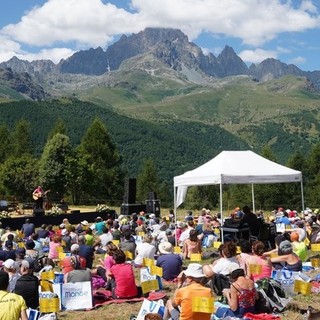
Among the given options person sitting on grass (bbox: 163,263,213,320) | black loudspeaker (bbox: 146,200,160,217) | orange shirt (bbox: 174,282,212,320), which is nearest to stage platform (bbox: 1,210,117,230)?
black loudspeaker (bbox: 146,200,160,217)

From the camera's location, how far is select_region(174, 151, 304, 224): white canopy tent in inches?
634

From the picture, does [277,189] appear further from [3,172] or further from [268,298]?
[268,298]

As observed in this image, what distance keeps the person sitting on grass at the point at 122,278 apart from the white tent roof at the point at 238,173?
654 centimetres

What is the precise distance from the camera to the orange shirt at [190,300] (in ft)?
22.1

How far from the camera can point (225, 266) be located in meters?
9.66

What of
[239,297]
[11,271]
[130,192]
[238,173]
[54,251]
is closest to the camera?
[239,297]

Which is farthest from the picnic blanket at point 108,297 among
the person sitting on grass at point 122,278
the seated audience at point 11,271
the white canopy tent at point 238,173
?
the white canopy tent at point 238,173

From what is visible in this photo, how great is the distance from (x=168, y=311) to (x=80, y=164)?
184 feet

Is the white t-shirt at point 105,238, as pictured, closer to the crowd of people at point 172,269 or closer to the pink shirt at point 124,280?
the crowd of people at point 172,269

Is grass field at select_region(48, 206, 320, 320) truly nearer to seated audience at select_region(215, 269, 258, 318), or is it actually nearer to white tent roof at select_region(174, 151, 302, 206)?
seated audience at select_region(215, 269, 258, 318)

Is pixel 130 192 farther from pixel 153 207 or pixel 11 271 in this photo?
pixel 11 271

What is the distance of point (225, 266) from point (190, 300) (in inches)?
120

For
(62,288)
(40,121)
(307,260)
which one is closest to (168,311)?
(62,288)

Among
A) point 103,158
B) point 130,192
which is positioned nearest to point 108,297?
point 130,192
